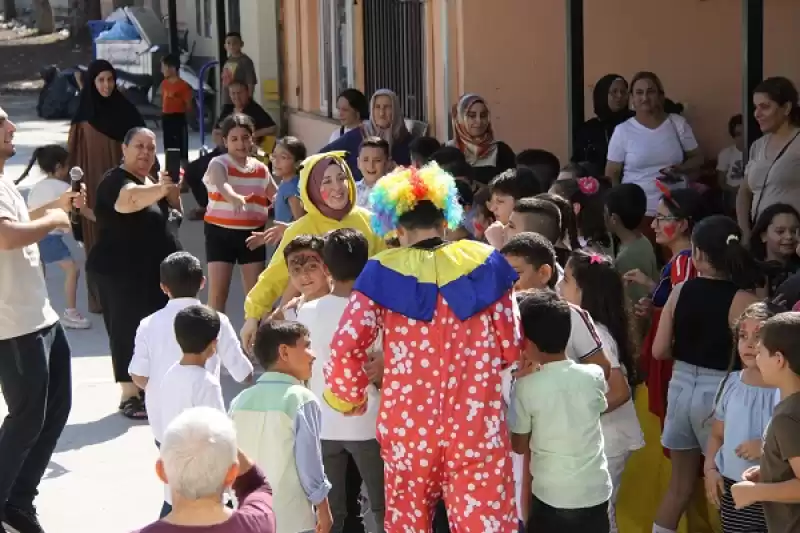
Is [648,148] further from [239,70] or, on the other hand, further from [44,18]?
[44,18]

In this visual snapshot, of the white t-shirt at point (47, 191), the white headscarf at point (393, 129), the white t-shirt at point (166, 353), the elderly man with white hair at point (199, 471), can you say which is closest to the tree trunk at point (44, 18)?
the white t-shirt at point (47, 191)

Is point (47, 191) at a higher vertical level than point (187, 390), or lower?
higher

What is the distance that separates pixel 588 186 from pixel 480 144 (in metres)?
1.74

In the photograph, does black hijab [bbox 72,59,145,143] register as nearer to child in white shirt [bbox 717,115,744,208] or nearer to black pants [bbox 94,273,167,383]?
black pants [bbox 94,273,167,383]

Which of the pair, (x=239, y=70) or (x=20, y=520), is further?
(x=239, y=70)

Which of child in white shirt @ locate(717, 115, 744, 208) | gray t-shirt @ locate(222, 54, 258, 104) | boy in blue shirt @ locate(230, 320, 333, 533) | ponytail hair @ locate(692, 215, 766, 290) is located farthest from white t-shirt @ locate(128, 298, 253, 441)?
gray t-shirt @ locate(222, 54, 258, 104)

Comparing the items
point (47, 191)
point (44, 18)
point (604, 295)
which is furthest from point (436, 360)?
point (44, 18)

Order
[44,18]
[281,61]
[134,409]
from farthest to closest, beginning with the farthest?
[44,18] → [281,61] → [134,409]

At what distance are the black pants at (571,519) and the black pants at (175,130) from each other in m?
13.5

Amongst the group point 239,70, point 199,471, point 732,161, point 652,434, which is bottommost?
point 652,434

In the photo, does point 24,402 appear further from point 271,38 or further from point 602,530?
point 271,38

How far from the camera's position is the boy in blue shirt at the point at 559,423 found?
14.4 ft

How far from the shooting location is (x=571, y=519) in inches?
176

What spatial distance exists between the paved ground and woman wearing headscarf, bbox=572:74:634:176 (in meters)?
2.67
